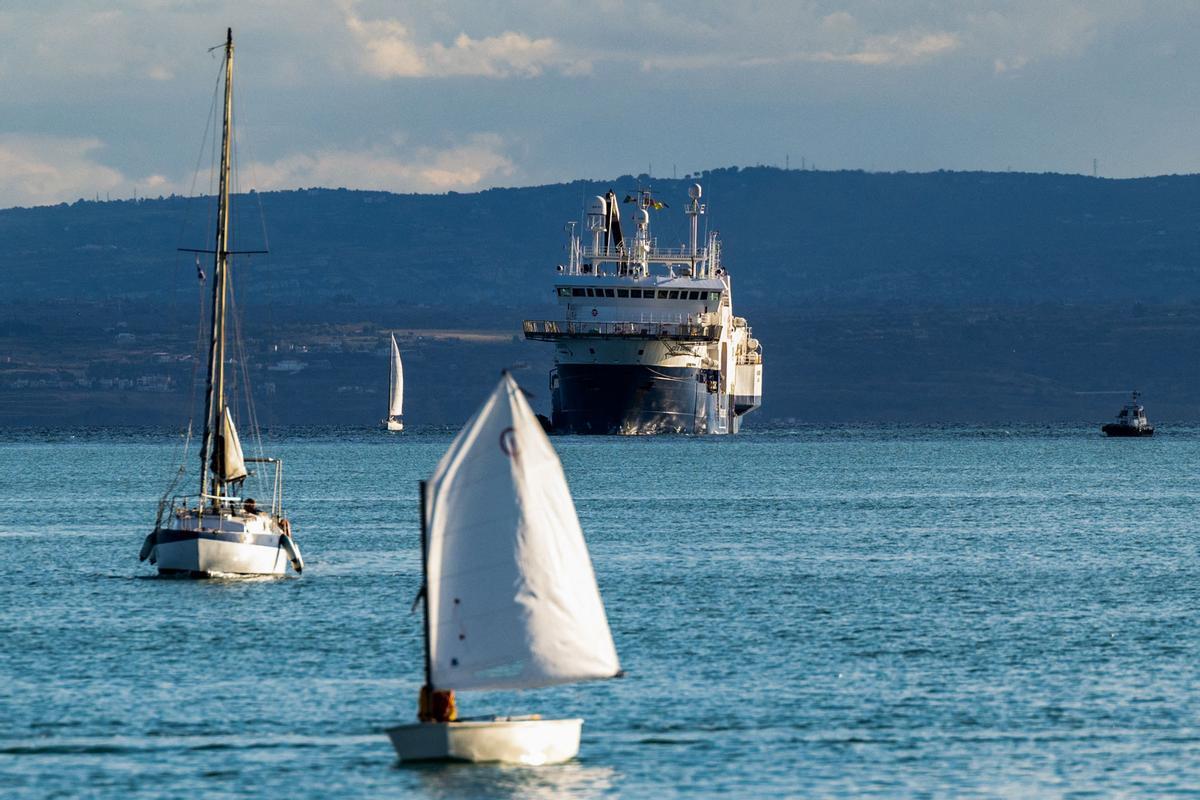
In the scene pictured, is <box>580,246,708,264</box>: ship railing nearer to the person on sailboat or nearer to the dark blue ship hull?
the dark blue ship hull

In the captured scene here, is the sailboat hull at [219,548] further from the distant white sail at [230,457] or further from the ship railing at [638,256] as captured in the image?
the ship railing at [638,256]

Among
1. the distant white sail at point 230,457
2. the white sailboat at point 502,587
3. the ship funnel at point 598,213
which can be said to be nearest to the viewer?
the white sailboat at point 502,587

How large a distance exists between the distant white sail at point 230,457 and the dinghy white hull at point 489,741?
2511cm

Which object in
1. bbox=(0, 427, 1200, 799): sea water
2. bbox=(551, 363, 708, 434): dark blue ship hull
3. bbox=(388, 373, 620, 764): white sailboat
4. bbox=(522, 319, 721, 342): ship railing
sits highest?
bbox=(522, 319, 721, 342): ship railing

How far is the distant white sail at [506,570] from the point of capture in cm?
2914

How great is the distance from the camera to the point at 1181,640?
145 ft

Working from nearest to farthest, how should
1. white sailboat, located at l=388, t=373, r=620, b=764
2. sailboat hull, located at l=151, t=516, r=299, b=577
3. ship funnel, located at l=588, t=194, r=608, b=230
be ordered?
1. white sailboat, located at l=388, t=373, r=620, b=764
2. sailboat hull, located at l=151, t=516, r=299, b=577
3. ship funnel, located at l=588, t=194, r=608, b=230

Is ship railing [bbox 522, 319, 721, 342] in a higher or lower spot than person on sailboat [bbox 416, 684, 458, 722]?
higher

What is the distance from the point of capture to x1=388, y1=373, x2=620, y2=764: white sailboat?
1145 inches

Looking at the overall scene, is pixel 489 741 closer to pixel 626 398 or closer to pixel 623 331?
pixel 623 331

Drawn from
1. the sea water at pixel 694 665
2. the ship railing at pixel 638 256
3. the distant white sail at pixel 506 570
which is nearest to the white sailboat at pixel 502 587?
the distant white sail at pixel 506 570

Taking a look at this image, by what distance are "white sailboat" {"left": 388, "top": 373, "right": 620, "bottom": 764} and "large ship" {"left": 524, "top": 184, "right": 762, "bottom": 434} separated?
11634 cm

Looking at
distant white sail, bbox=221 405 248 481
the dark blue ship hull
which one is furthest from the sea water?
the dark blue ship hull

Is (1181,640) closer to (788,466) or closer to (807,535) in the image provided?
(807,535)
